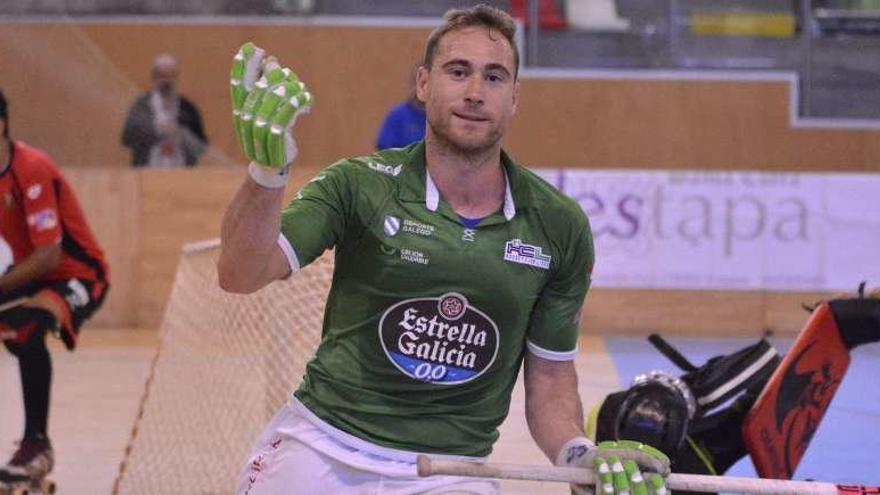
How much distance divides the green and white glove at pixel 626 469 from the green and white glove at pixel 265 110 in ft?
3.11

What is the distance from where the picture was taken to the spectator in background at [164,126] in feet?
42.5

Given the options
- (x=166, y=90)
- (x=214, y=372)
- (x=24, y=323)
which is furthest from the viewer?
(x=166, y=90)

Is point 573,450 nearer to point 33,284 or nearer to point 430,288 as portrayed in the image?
point 430,288

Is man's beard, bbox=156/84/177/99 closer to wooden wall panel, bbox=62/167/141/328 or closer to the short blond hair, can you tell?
wooden wall panel, bbox=62/167/141/328

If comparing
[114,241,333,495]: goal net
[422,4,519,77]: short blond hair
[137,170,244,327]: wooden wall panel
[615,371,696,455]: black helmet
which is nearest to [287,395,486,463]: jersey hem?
[422,4,519,77]: short blond hair

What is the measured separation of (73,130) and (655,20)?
5.37m

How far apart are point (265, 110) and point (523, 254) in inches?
35.4

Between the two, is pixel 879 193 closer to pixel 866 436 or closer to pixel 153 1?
pixel 866 436

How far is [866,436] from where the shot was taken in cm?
876

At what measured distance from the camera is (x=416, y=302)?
3.97 meters

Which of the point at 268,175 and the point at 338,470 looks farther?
the point at 338,470

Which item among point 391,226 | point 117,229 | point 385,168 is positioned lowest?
point 117,229

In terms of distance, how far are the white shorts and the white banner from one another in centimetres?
801

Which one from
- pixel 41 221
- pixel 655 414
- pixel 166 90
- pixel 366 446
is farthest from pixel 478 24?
pixel 166 90
